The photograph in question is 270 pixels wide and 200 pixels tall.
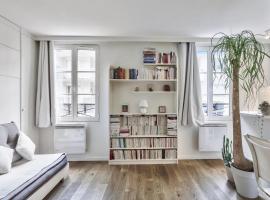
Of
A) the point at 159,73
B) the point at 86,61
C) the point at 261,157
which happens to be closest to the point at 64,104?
the point at 86,61

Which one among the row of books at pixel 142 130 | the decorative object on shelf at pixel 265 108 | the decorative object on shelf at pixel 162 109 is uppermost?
the decorative object on shelf at pixel 265 108

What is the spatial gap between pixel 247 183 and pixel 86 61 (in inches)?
137

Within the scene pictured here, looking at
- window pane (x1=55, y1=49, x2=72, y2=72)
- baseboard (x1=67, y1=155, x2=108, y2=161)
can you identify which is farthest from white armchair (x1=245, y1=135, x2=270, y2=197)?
window pane (x1=55, y1=49, x2=72, y2=72)

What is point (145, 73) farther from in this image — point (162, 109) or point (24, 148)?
point (24, 148)

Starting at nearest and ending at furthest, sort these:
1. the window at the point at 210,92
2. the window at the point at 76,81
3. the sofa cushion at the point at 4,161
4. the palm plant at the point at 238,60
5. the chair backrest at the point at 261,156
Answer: the chair backrest at the point at 261,156 < the sofa cushion at the point at 4,161 < the palm plant at the point at 238,60 < the window at the point at 76,81 < the window at the point at 210,92

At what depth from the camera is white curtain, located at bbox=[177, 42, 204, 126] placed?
4293 mm

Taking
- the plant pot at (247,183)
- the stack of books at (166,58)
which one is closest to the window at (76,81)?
the stack of books at (166,58)

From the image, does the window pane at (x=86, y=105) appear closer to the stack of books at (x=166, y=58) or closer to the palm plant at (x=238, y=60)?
the stack of books at (x=166, y=58)

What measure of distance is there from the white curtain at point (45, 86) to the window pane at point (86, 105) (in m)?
0.54

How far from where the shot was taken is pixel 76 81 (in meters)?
4.40

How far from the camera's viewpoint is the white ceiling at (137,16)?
9.04 feet

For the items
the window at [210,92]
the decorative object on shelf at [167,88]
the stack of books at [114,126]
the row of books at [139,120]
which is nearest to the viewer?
the stack of books at [114,126]

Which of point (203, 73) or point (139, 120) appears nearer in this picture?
point (139, 120)

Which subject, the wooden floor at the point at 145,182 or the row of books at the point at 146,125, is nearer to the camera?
the wooden floor at the point at 145,182
